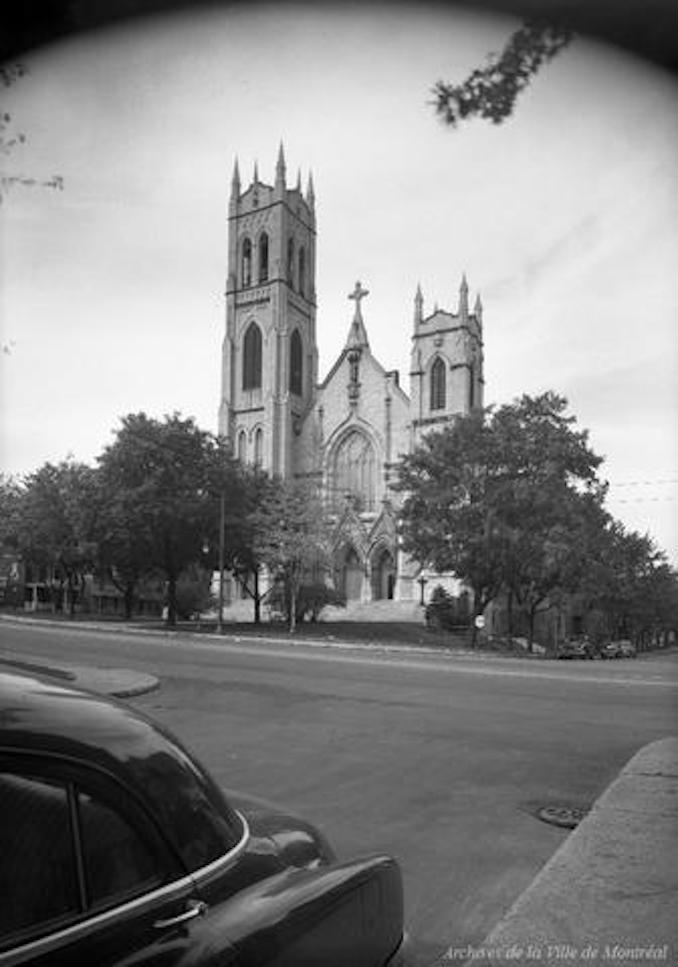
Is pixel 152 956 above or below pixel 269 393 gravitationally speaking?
below

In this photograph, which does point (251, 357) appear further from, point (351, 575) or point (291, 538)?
point (291, 538)

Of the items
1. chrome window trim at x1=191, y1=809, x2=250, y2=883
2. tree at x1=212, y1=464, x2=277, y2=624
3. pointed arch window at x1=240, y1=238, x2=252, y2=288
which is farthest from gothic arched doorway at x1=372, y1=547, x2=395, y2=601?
chrome window trim at x1=191, y1=809, x2=250, y2=883

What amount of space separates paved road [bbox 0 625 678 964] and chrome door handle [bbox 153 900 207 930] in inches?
86.8

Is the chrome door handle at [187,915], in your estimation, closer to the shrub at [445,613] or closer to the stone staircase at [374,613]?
the shrub at [445,613]

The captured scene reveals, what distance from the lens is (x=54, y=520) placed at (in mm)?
55625

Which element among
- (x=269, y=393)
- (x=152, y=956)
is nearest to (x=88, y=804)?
(x=152, y=956)

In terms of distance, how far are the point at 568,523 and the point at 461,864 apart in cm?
3488

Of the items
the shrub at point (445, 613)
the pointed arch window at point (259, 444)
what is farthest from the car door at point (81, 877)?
the pointed arch window at point (259, 444)

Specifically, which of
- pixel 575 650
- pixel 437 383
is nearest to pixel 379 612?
pixel 575 650

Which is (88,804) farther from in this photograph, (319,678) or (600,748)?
(319,678)

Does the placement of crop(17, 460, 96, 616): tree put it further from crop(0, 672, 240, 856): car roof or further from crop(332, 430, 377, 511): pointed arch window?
crop(0, 672, 240, 856): car roof

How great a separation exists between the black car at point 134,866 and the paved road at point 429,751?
1833 mm

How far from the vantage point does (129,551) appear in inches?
1822

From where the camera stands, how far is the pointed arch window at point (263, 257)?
7388 cm
